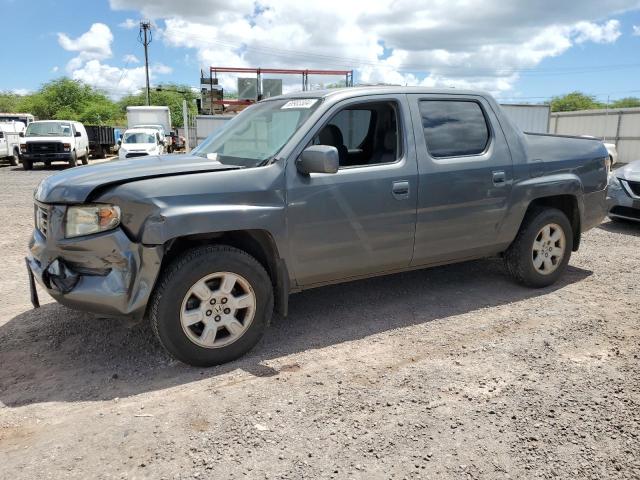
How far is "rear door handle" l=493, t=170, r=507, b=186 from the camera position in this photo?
458cm

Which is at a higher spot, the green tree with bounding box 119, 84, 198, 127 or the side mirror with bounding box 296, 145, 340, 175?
the green tree with bounding box 119, 84, 198, 127

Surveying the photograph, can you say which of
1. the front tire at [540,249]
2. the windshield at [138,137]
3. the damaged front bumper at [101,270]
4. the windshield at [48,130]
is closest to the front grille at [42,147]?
the windshield at [48,130]

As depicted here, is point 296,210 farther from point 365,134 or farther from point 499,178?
point 499,178

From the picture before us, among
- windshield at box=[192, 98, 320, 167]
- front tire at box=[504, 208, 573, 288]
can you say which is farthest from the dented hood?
front tire at box=[504, 208, 573, 288]

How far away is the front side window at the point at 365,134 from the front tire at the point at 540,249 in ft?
5.39

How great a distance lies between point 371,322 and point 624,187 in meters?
5.85

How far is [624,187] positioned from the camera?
8.10 m

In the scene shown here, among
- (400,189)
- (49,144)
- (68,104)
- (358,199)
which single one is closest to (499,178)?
(400,189)

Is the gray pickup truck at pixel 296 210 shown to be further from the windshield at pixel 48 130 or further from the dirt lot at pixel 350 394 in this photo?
the windshield at pixel 48 130

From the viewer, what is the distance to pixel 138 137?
2264cm

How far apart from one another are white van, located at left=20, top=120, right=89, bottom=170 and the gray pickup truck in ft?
64.8

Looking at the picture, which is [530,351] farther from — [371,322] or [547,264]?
[547,264]

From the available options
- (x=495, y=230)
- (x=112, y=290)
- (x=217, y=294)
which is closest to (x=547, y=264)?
(x=495, y=230)

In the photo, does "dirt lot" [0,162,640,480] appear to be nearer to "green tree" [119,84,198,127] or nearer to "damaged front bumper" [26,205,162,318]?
"damaged front bumper" [26,205,162,318]
